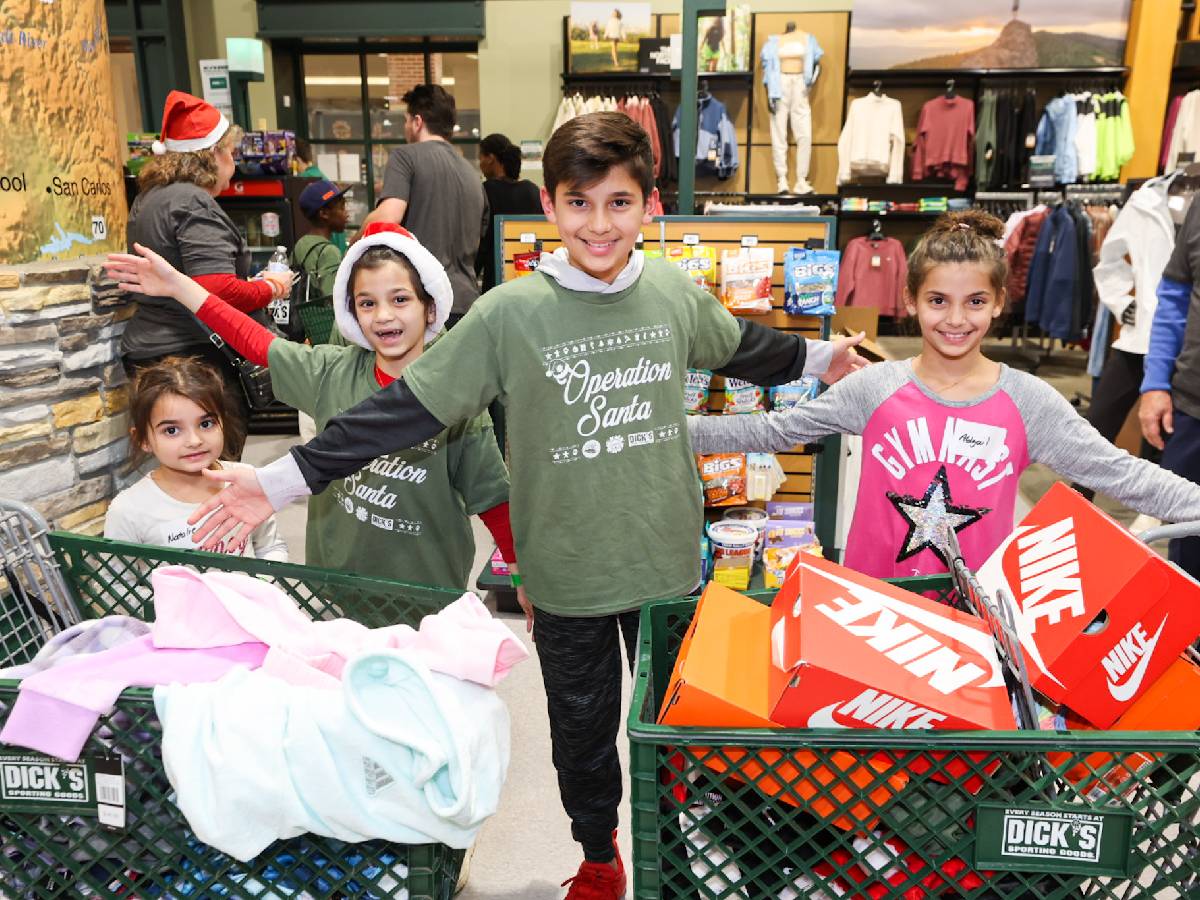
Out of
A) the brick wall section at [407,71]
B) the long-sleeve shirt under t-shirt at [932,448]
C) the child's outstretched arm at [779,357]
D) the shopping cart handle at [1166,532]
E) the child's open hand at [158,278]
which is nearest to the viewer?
the shopping cart handle at [1166,532]

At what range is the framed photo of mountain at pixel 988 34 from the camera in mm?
9312

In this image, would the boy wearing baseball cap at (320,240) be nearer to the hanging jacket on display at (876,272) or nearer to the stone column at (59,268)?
the stone column at (59,268)

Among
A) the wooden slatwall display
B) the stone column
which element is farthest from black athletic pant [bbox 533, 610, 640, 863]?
the wooden slatwall display

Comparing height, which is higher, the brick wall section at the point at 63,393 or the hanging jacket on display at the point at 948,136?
the hanging jacket on display at the point at 948,136

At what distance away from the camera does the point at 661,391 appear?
164 cm

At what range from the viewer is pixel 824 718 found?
961mm

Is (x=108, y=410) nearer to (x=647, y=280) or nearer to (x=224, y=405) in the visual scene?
(x=224, y=405)

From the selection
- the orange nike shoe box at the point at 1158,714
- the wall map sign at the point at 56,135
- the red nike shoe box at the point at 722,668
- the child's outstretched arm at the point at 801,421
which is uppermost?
the wall map sign at the point at 56,135

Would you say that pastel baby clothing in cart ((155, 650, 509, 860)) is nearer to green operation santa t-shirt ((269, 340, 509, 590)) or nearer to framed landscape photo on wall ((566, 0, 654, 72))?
green operation santa t-shirt ((269, 340, 509, 590))

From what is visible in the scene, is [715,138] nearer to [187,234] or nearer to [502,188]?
[502,188]

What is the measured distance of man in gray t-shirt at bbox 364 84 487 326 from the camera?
3887mm

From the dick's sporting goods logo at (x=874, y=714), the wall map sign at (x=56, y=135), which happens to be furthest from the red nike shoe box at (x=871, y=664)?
the wall map sign at (x=56, y=135)

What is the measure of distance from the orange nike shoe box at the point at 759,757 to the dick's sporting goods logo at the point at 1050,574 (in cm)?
30

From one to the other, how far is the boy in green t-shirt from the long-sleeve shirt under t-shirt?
175 mm
